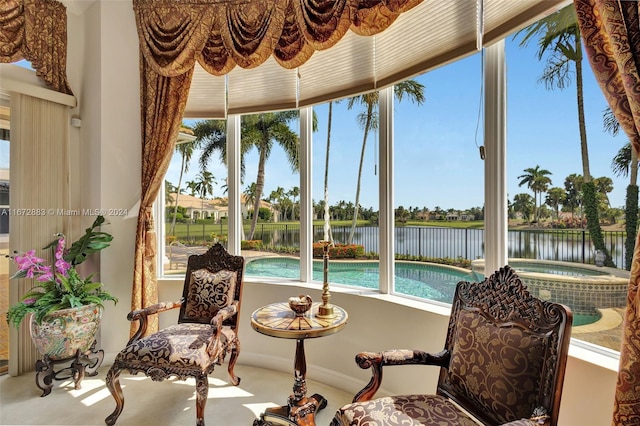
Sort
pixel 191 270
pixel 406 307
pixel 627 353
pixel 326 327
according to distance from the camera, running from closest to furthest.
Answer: pixel 627 353 → pixel 326 327 → pixel 406 307 → pixel 191 270

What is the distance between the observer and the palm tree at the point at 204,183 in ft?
10.7

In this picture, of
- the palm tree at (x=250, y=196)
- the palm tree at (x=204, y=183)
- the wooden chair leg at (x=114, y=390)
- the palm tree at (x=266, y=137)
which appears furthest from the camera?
the palm tree at (x=204, y=183)

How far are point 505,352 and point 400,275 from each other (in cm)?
117

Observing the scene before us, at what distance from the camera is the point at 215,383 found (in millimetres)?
2588

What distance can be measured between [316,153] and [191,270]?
1.53m

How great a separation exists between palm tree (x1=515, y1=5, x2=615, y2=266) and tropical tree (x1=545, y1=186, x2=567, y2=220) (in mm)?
93

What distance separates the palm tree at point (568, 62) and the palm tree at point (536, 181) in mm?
170

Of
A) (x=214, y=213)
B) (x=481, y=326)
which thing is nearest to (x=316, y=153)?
(x=214, y=213)

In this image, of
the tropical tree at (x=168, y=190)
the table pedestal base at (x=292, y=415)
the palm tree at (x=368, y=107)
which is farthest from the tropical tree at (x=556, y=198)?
the tropical tree at (x=168, y=190)

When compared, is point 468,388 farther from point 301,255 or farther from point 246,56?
point 246,56

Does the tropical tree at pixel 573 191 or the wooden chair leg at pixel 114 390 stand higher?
the tropical tree at pixel 573 191

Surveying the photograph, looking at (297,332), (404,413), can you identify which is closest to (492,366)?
(404,413)

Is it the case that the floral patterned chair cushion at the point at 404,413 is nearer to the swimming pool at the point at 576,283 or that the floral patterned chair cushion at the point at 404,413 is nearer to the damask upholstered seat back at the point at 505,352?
the damask upholstered seat back at the point at 505,352

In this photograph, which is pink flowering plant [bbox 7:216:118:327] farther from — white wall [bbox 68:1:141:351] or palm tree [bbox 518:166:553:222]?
palm tree [bbox 518:166:553:222]
